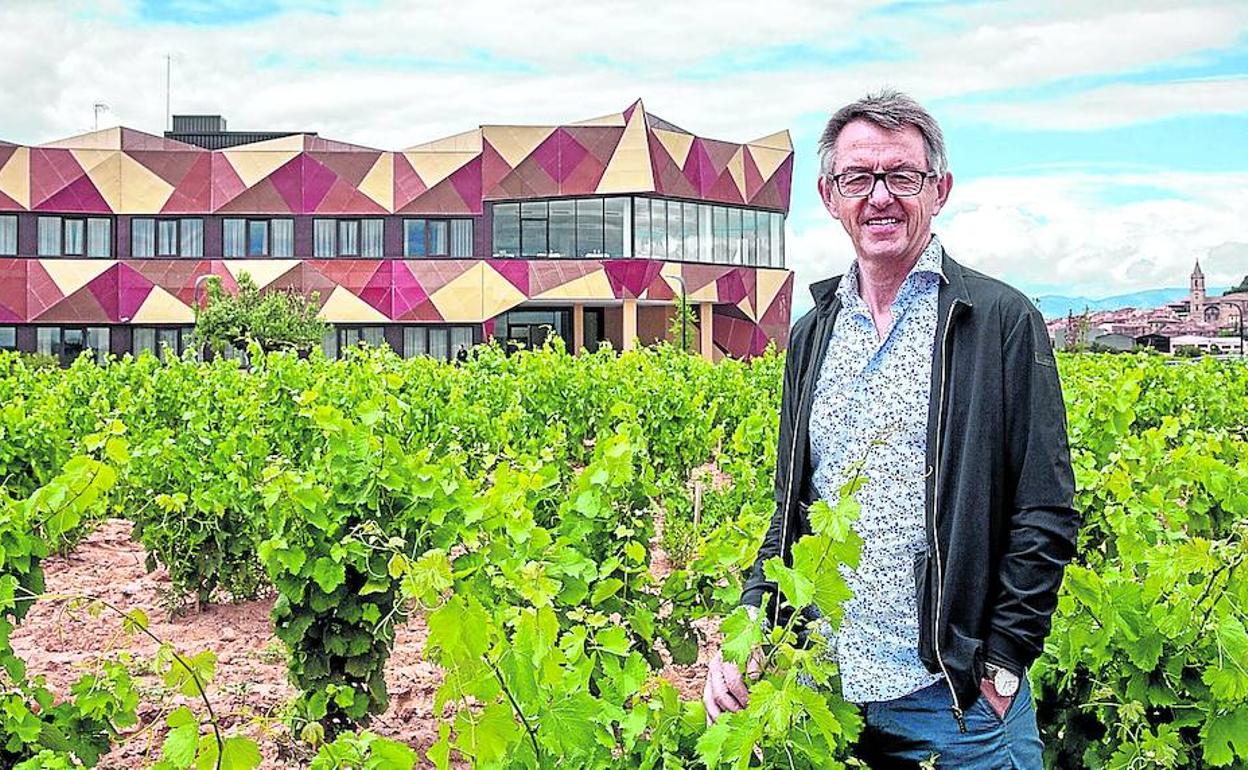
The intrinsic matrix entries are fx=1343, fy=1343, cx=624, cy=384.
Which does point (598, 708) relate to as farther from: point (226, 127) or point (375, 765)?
point (226, 127)

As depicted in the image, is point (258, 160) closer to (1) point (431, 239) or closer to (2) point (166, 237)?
(2) point (166, 237)

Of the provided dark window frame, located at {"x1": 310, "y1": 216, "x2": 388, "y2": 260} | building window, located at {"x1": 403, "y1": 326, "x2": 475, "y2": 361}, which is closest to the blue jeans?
building window, located at {"x1": 403, "y1": 326, "x2": 475, "y2": 361}

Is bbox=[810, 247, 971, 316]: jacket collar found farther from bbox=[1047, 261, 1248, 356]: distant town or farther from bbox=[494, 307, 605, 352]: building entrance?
bbox=[1047, 261, 1248, 356]: distant town

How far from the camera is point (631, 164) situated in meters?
45.4

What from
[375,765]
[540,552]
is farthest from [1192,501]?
[375,765]

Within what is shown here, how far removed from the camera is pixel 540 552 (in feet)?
12.5

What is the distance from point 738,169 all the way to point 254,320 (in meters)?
19.0

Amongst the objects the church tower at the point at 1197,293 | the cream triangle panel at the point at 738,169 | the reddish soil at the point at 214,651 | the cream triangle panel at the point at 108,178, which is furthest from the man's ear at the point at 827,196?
the church tower at the point at 1197,293

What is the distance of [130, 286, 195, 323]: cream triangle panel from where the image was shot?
149 feet

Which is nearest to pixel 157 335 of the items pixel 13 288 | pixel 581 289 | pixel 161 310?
pixel 161 310

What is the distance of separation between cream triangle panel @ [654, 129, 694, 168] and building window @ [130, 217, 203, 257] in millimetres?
16093

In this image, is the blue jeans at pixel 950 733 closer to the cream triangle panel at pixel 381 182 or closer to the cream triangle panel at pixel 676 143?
the cream triangle panel at pixel 676 143

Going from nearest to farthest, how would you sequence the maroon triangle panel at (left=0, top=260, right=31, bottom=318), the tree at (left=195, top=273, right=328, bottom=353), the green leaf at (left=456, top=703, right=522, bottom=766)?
the green leaf at (left=456, top=703, right=522, bottom=766) → the tree at (left=195, top=273, right=328, bottom=353) → the maroon triangle panel at (left=0, top=260, right=31, bottom=318)

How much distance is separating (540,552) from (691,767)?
1.16m
